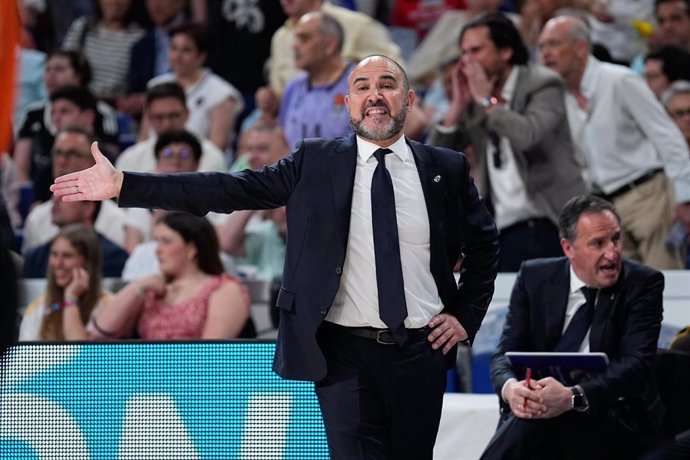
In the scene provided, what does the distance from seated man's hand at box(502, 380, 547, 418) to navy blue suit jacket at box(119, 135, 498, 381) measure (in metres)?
0.68

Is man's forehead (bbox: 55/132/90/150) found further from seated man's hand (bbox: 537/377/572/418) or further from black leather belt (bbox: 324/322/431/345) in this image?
black leather belt (bbox: 324/322/431/345)

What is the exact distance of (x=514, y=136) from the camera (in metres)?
7.20

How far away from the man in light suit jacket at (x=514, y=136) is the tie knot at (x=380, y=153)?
2.58m

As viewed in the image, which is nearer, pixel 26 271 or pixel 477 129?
pixel 477 129

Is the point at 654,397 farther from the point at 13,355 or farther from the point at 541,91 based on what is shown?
the point at 13,355

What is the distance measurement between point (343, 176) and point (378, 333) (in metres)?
0.55

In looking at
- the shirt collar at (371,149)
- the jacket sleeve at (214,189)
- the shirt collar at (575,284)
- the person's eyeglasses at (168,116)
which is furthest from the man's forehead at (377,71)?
the person's eyeglasses at (168,116)

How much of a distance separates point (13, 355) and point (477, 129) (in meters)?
3.06

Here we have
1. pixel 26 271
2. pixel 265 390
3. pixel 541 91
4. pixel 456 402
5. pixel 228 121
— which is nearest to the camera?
pixel 265 390

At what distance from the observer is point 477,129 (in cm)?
757

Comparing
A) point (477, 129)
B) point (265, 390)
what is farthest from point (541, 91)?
point (265, 390)

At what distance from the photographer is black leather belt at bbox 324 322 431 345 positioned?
4.59 meters

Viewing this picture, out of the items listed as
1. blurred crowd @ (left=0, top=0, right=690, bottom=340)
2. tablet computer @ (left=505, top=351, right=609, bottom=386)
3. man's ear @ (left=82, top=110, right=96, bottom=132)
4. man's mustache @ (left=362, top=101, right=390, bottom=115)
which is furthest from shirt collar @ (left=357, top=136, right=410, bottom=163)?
man's ear @ (left=82, top=110, right=96, bottom=132)

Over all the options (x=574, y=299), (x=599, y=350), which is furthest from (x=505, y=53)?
(x=599, y=350)
